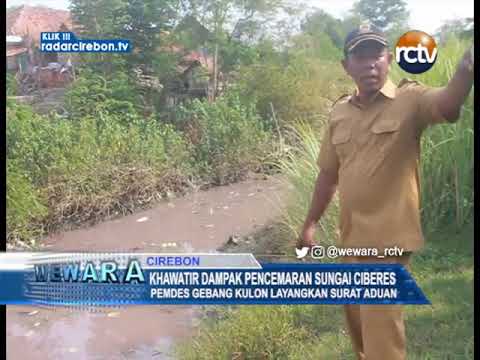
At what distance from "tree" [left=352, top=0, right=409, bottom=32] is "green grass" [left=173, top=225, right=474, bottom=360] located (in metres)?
1.00

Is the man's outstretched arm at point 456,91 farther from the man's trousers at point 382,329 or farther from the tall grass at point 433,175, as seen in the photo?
the man's trousers at point 382,329

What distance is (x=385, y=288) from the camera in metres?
2.71

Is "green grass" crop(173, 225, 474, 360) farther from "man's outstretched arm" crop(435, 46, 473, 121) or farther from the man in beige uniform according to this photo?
"man's outstretched arm" crop(435, 46, 473, 121)

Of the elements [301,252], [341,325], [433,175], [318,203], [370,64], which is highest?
[370,64]

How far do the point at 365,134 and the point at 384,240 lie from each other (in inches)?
18.9

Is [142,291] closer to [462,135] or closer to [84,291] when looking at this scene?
[84,291]

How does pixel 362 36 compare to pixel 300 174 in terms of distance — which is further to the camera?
pixel 300 174

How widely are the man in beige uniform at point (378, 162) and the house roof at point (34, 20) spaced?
4.32 feet

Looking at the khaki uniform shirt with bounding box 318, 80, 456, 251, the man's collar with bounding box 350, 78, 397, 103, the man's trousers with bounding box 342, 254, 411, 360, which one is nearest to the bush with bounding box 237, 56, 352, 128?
the khaki uniform shirt with bounding box 318, 80, 456, 251

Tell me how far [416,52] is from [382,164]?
0.54m

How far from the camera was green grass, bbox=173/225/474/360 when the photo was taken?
284 centimetres

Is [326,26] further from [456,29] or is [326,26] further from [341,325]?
[341,325]

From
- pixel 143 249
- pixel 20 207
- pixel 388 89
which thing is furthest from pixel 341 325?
pixel 20 207

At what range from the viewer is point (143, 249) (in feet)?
9.18
